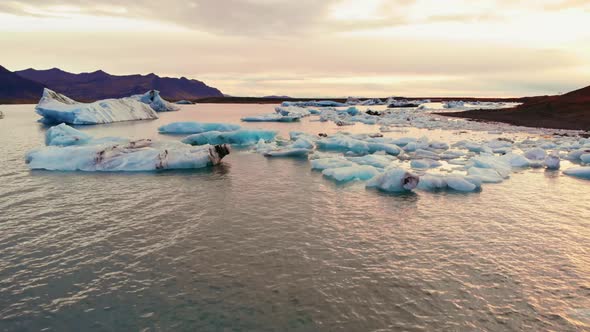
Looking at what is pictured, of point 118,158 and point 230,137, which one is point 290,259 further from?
point 230,137

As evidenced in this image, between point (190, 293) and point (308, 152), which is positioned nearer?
point (190, 293)

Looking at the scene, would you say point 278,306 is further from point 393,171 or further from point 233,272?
point 393,171

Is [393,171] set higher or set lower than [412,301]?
higher

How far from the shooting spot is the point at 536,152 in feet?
55.0

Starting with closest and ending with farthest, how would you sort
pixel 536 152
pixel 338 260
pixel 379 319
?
Answer: pixel 379 319
pixel 338 260
pixel 536 152

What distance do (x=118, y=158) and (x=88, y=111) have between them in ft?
80.5

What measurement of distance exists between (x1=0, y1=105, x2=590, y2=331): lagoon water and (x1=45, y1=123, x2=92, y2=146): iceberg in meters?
8.74

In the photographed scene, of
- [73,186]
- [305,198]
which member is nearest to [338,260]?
[305,198]

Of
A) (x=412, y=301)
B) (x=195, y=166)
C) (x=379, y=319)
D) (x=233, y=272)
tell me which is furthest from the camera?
(x=195, y=166)

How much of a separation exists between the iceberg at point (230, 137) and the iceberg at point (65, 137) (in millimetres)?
5072

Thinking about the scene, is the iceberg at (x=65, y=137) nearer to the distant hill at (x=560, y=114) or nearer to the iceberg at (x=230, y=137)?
the iceberg at (x=230, y=137)

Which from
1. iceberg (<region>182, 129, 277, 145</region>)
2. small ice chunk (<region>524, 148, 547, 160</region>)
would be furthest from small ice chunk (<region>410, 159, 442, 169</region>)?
iceberg (<region>182, 129, 277, 145</region>)

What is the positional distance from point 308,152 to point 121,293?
13.7 metres

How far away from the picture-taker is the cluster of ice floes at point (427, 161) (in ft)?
37.5
